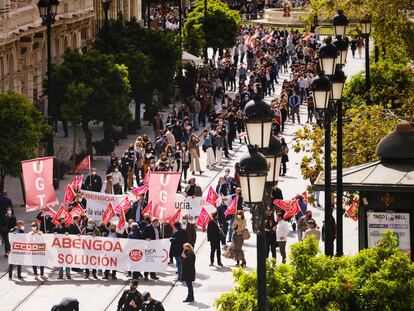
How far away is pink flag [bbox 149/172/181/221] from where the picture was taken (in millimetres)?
34469

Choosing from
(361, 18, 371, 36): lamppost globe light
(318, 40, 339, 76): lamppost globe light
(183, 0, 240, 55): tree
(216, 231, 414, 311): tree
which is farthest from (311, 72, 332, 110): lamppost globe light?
(183, 0, 240, 55): tree

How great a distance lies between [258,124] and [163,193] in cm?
1673

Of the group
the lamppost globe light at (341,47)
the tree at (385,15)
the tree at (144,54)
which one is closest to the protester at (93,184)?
the tree at (385,15)

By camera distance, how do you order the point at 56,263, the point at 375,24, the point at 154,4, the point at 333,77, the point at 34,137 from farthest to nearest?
the point at 154,4
the point at 34,137
the point at 375,24
the point at 56,263
the point at 333,77

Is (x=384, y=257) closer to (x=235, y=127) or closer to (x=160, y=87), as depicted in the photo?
(x=235, y=127)

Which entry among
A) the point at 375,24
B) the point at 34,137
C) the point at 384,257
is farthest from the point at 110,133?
the point at 384,257

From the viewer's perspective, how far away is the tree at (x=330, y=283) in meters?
19.7

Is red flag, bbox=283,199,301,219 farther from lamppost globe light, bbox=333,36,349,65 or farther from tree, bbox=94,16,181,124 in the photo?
tree, bbox=94,16,181,124

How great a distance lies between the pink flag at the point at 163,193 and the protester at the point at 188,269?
365 centimetres

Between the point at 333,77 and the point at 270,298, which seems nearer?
the point at 270,298

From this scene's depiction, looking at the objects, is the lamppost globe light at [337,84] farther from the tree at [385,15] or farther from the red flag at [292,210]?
the red flag at [292,210]

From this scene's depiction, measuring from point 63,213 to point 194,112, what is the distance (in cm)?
2392

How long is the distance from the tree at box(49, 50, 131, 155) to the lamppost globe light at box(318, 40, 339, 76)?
79.6 ft

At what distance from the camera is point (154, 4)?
11450 cm
